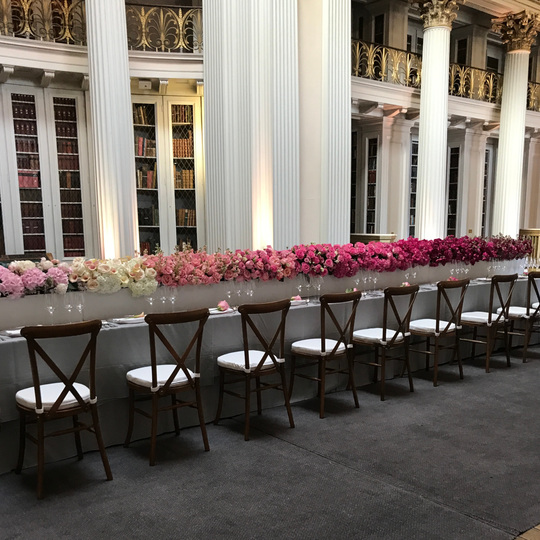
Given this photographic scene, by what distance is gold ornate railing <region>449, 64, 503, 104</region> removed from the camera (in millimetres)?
11695

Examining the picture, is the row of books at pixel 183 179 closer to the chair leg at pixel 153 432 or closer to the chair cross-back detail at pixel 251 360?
the chair cross-back detail at pixel 251 360

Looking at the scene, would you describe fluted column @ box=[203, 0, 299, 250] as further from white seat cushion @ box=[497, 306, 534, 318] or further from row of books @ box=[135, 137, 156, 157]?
white seat cushion @ box=[497, 306, 534, 318]

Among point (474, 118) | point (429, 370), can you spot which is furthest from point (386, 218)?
point (429, 370)

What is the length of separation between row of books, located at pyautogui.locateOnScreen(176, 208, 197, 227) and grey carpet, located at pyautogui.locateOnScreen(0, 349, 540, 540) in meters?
5.36

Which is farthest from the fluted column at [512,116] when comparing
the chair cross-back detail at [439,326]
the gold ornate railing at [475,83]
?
the chair cross-back detail at [439,326]

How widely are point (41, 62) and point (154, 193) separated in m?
2.65

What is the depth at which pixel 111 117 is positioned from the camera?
6.61 m

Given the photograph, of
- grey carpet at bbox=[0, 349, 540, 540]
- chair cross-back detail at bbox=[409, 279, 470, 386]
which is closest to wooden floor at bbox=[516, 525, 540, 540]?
grey carpet at bbox=[0, 349, 540, 540]

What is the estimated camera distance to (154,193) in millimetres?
9031

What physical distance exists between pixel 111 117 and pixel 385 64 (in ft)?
20.2

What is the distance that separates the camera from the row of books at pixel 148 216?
8992 mm

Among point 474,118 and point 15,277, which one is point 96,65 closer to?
point 15,277

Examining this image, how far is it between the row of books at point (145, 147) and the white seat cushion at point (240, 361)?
5.74 metres

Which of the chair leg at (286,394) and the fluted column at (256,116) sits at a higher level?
the fluted column at (256,116)
